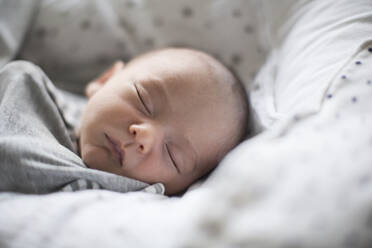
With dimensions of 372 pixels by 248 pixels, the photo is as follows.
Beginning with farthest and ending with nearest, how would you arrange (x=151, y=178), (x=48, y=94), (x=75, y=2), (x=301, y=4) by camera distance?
(x=75, y=2) → (x=301, y=4) → (x=48, y=94) → (x=151, y=178)

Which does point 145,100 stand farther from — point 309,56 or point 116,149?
point 309,56

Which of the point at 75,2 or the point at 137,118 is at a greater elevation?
the point at 75,2

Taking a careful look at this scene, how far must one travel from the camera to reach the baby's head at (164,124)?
968 millimetres

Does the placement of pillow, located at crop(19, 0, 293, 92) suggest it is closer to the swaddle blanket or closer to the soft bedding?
the swaddle blanket

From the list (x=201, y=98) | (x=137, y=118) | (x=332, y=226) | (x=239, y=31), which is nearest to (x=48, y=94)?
(x=137, y=118)

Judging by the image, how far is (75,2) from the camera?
143 cm

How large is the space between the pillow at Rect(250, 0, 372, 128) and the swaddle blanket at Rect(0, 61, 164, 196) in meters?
0.41

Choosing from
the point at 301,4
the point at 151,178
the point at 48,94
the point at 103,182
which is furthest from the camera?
the point at 301,4

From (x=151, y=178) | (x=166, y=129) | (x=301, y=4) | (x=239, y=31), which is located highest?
(x=301, y=4)

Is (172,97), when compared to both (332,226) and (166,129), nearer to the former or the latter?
(166,129)

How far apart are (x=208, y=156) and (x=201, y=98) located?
16 centimetres

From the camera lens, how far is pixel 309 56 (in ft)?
3.46

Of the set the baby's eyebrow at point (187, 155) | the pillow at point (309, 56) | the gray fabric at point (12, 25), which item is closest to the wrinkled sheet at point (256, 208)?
the pillow at point (309, 56)

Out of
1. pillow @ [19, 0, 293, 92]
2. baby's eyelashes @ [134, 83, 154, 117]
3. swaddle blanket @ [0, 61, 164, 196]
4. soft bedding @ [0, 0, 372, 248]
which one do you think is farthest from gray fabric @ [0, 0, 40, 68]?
soft bedding @ [0, 0, 372, 248]
